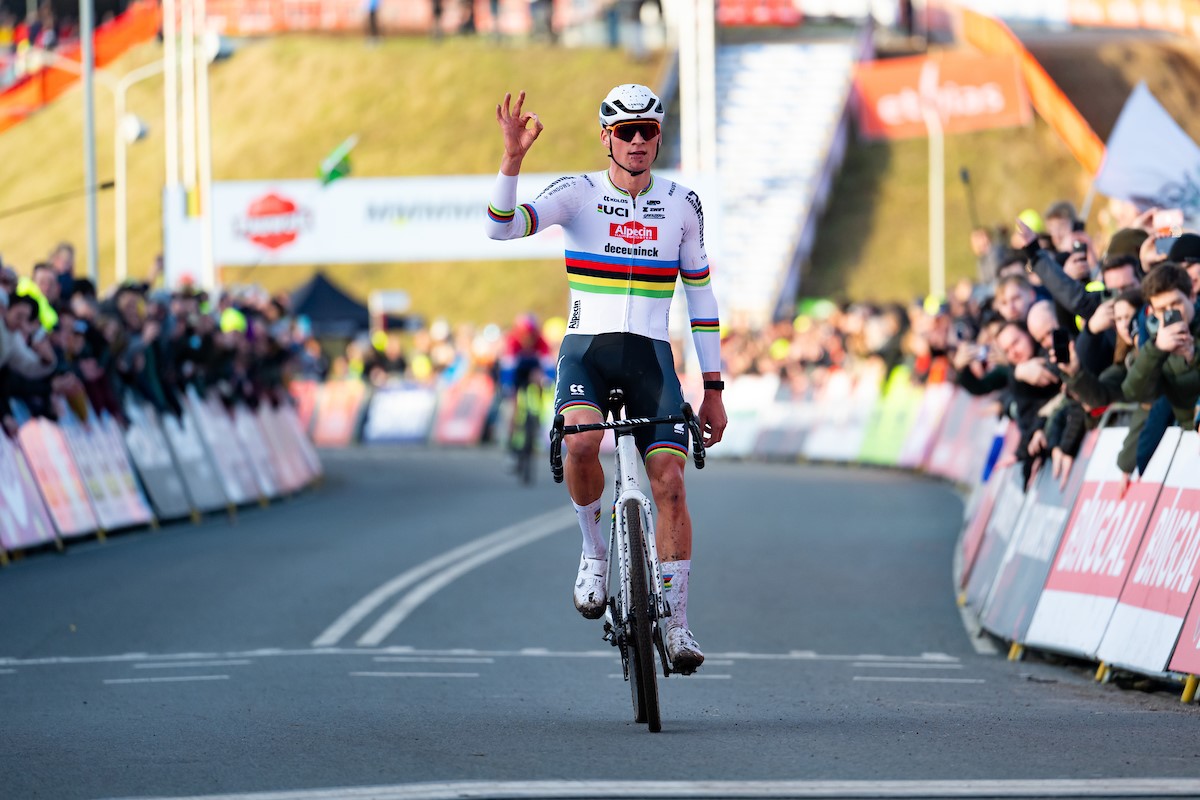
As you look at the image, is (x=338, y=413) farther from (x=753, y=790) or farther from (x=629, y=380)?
(x=753, y=790)

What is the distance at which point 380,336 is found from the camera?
151ft

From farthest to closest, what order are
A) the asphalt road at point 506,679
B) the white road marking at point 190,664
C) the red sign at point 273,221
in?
the red sign at point 273,221 < the white road marking at point 190,664 < the asphalt road at point 506,679

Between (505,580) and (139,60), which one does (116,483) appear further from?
(139,60)

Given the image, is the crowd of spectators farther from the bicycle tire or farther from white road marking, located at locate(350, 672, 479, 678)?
the bicycle tire

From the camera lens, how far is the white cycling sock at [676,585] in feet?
29.0

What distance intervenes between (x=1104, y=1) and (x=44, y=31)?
32637mm

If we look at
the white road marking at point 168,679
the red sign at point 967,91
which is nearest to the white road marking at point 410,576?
the white road marking at point 168,679

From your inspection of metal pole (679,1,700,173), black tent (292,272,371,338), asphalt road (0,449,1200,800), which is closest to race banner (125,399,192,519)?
asphalt road (0,449,1200,800)

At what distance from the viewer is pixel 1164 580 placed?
33.6ft

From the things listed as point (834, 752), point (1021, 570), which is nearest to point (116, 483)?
point (1021, 570)

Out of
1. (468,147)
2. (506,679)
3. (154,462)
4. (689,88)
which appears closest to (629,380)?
(506,679)

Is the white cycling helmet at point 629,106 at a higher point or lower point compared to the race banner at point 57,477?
higher

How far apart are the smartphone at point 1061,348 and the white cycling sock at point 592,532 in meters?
4.32

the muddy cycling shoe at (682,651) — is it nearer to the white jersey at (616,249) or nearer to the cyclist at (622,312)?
the cyclist at (622,312)
